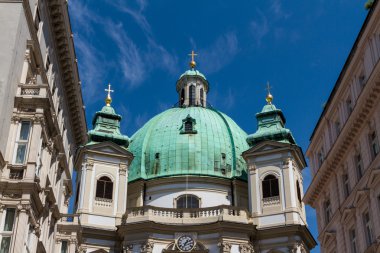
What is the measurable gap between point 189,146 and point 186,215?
36.1 ft

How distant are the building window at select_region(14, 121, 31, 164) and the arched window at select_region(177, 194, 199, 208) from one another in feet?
107

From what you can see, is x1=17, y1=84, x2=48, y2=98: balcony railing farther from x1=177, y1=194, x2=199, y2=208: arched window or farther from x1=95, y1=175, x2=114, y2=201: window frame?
x1=177, y1=194, x2=199, y2=208: arched window

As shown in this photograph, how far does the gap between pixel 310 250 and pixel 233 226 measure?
811cm

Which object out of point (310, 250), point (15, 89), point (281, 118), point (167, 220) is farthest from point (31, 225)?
point (281, 118)

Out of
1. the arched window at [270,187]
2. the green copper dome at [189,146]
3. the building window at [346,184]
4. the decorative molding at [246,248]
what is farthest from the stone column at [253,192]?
the building window at [346,184]

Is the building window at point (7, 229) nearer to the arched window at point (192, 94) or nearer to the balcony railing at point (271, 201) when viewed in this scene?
the balcony railing at point (271, 201)

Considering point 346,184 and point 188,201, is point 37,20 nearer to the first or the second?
point 346,184

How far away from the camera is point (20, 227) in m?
25.7

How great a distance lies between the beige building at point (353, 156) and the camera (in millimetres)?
28797

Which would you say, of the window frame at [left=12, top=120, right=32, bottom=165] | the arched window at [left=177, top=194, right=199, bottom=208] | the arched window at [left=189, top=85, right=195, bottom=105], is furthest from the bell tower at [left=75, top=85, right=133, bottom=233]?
the window frame at [left=12, top=120, right=32, bottom=165]

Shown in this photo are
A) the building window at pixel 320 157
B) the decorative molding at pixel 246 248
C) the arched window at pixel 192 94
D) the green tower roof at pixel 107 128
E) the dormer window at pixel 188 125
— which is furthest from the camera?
the arched window at pixel 192 94

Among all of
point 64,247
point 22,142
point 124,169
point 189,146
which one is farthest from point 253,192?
point 22,142

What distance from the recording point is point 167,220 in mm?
55219

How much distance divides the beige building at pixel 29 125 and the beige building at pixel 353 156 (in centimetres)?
1440
